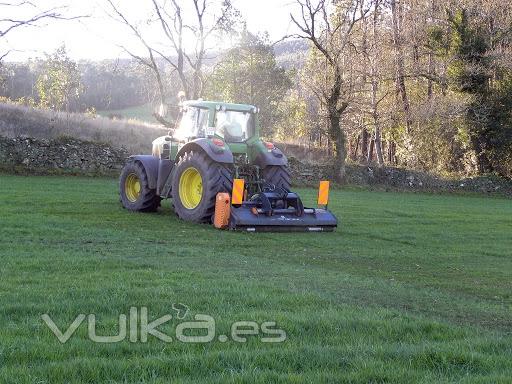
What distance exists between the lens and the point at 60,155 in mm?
27297

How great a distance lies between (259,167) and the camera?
13477mm

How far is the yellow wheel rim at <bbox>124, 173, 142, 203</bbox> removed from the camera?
14945 mm

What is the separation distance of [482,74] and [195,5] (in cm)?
1507

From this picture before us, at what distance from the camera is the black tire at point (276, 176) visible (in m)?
13.2

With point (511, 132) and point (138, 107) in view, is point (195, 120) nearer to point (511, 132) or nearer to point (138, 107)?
point (511, 132)

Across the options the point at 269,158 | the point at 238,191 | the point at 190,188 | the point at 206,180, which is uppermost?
the point at 269,158

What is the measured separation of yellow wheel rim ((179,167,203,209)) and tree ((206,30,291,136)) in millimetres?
29914

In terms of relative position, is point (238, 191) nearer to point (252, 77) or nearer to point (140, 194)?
point (140, 194)

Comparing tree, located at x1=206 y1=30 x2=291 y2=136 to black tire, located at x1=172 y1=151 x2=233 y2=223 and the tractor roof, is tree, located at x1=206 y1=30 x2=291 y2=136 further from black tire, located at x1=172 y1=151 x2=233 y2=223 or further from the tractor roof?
black tire, located at x1=172 y1=151 x2=233 y2=223

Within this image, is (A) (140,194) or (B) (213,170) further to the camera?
(A) (140,194)

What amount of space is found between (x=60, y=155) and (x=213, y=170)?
16739 millimetres

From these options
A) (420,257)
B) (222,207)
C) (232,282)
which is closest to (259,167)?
(222,207)

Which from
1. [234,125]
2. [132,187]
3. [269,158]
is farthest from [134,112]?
[269,158]

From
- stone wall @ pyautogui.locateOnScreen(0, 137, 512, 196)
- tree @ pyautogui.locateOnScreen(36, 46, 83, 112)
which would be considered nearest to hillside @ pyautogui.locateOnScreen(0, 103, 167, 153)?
stone wall @ pyautogui.locateOnScreen(0, 137, 512, 196)
